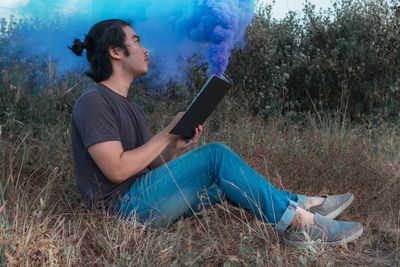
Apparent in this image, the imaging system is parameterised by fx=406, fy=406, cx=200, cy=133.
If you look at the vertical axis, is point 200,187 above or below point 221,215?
above

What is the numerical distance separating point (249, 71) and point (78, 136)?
363 centimetres

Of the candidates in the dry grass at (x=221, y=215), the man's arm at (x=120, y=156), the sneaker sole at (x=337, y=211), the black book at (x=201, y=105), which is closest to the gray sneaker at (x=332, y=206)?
the sneaker sole at (x=337, y=211)

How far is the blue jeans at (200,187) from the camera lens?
2.11 metres

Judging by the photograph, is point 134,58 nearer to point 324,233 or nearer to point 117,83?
point 117,83

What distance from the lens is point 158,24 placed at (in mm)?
4113

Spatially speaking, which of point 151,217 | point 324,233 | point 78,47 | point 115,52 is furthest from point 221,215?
point 78,47

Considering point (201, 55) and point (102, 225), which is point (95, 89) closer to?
point (102, 225)

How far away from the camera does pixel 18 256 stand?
1.58 metres

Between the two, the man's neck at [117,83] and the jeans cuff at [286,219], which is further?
the man's neck at [117,83]

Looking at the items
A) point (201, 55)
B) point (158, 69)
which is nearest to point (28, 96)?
point (158, 69)

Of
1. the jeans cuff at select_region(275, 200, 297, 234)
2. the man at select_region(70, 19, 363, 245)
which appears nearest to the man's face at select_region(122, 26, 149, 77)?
the man at select_region(70, 19, 363, 245)

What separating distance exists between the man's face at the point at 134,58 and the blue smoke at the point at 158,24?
862 mm

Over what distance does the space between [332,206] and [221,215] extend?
693mm

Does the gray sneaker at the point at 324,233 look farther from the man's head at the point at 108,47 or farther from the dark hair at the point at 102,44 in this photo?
the dark hair at the point at 102,44
